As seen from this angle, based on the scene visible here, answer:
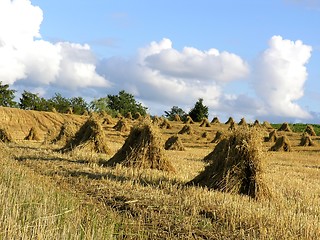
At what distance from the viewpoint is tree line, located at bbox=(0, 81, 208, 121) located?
2749 inches

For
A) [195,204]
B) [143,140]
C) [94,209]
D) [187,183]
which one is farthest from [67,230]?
[143,140]

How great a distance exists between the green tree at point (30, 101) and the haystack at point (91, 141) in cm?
5444

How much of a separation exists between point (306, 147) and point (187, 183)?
93.9 ft

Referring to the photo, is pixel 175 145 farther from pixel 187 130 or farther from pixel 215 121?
pixel 215 121

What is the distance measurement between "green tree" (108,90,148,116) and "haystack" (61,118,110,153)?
7676 cm

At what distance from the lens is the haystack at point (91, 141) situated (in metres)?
21.0

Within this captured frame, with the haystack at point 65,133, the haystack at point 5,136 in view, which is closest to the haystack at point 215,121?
the haystack at point 5,136

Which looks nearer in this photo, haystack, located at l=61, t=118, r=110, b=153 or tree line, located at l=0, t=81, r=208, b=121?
haystack, located at l=61, t=118, r=110, b=153

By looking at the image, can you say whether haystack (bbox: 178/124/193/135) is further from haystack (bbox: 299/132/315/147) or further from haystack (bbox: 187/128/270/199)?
haystack (bbox: 187/128/270/199)

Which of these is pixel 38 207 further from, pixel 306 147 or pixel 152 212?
pixel 306 147

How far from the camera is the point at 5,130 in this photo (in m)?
30.0

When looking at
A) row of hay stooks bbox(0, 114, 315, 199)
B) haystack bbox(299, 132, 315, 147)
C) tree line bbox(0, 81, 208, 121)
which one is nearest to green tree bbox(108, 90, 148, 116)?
tree line bbox(0, 81, 208, 121)

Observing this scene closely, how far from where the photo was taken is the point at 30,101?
2948 inches

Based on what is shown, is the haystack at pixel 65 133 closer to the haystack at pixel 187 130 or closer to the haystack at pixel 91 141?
the haystack at pixel 91 141
